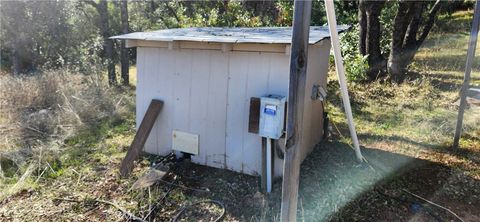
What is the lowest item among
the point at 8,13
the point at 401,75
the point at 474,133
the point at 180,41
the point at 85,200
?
the point at 85,200

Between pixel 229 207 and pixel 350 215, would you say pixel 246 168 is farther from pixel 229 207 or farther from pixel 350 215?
pixel 350 215

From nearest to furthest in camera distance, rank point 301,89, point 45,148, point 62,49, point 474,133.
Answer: point 301,89, point 45,148, point 474,133, point 62,49

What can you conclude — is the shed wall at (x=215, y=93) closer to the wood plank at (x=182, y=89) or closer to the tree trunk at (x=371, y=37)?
the wood plank at (x=182, y=89)

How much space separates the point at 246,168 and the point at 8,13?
947cm

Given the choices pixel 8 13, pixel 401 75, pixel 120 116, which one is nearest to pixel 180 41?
pixel 120 116

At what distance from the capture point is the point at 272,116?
3.52 m

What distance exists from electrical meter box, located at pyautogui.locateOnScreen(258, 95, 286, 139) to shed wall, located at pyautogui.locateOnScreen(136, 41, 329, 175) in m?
0.28

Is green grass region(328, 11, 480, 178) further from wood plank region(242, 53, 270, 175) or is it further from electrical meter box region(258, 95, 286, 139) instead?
electrical meter box region(258, 95, 286, 139)

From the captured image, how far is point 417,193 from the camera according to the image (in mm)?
3674

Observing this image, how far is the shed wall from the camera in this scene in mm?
3848

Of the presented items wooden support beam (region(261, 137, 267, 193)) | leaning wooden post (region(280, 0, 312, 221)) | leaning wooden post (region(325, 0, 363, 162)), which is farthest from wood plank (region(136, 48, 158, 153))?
leaning wooden post (region(280, 0, 312, 221))

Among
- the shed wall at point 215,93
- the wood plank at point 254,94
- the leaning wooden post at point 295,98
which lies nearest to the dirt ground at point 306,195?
the wood plank at point 254,94

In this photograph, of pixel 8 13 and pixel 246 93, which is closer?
pixel 246 93

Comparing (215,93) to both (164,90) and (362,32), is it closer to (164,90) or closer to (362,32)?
(164,90)
